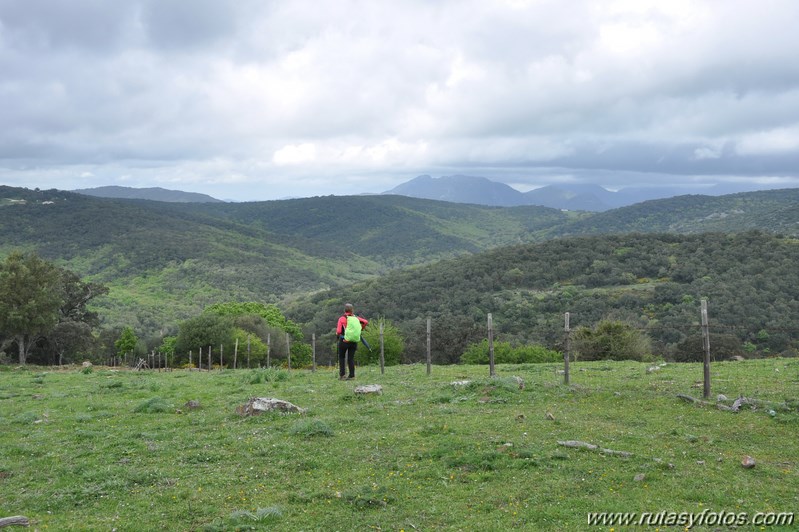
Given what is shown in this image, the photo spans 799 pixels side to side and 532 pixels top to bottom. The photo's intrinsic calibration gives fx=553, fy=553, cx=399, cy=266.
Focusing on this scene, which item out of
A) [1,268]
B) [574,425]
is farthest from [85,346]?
[574,425]

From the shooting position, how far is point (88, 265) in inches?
7224

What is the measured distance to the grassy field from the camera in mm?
8188

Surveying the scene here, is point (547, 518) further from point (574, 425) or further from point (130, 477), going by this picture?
point (130, 477)

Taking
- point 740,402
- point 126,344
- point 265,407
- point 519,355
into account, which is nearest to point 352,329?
point 265,407

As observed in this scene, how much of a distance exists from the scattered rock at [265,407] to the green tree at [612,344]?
25786 mm

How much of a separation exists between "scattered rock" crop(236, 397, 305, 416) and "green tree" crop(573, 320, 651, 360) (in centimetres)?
2579

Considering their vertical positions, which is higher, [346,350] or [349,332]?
[349,332]

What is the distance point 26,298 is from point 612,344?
41.8 meters

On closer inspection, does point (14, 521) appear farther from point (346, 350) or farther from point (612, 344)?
point (612, 344)

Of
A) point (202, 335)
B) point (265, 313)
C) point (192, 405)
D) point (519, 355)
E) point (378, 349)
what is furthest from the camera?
point (265, 313)

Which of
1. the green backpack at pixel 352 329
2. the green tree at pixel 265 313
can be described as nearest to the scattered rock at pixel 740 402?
the green backpack at pixel 352 329

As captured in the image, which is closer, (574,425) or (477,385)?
(574,425)

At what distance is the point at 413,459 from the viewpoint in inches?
417

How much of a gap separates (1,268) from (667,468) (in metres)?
48.6
